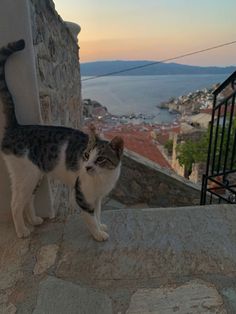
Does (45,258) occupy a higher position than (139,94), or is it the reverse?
(45,258)

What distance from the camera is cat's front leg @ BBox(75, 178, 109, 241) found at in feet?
5.04

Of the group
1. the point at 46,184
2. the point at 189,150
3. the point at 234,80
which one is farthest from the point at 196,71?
the point at 46,184

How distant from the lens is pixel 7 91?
1.54 metres

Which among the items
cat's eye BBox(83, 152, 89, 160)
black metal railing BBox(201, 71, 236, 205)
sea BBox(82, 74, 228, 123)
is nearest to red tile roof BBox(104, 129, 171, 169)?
sea BBox(82, 74, 228, 123)

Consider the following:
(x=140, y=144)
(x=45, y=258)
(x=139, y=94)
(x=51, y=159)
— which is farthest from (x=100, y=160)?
(x=139, y=94)

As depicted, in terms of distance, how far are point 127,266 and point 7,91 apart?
3.34 feet

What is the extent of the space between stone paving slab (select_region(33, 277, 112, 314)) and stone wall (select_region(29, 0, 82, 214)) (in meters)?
0.70

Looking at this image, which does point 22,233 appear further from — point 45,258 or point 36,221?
point 45,258

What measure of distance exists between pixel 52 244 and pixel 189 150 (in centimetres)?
698

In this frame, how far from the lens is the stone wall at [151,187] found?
3915 millimetres

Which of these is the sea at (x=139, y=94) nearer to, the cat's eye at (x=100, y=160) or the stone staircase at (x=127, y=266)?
the stone staircase at (x=127, y=266)

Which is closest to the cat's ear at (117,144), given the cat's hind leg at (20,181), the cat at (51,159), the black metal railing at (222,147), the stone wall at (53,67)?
the cat at (51,159)

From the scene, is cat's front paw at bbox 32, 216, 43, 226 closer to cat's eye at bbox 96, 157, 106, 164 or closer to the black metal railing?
cat's eye at bbox 96, 157, 106, 164

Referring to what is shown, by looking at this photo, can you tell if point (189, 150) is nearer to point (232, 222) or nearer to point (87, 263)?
point (232, 222)
